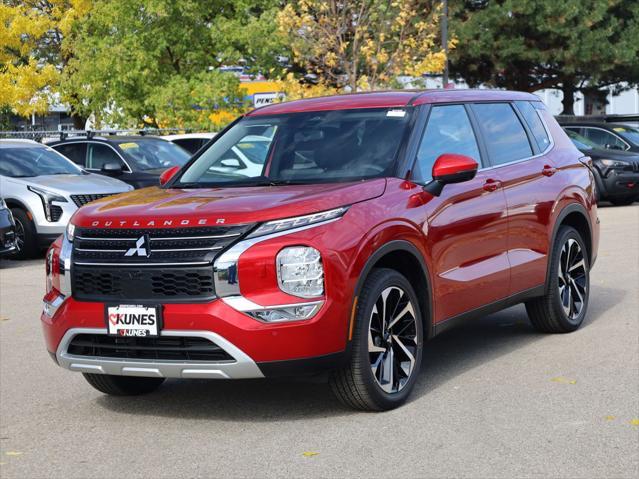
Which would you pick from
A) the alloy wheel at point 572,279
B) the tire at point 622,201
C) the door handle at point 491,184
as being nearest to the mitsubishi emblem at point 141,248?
the door handle at point 491,184

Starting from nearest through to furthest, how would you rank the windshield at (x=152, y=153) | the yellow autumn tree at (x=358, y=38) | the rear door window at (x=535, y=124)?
the rear door window at (x=535, y=124) < the windshield at (x=152, y=153) < the yellow autumn tree at (x=358, y=38)

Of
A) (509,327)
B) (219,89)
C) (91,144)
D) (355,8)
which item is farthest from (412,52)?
(509,327)

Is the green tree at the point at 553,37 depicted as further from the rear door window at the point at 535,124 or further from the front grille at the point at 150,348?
the front grille at the point at 150,348

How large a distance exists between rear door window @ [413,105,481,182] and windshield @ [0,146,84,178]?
1064cm

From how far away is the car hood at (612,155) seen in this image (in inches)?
941

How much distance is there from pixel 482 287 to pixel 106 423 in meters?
2.54

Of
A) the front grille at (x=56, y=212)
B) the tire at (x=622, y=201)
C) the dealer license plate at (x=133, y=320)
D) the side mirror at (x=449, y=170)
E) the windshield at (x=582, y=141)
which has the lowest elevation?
the tire at (x=622, y=201)

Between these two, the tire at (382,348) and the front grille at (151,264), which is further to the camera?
the tire at (382,348)

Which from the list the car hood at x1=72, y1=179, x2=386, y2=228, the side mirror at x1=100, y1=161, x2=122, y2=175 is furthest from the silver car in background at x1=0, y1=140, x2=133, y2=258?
the car hood at x1=72, y1=179, x2=386, y2=228

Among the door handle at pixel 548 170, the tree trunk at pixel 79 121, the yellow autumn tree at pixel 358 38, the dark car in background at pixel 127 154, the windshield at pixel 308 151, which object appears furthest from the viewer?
the tree trunk at pixel 79 121

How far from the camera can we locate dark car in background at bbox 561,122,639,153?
82.3 feet

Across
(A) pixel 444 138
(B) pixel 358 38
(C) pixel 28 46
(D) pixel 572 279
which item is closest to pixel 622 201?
(B) pixel 358 38

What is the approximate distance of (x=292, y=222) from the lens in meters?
5.96

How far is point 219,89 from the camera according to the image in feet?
95.8
